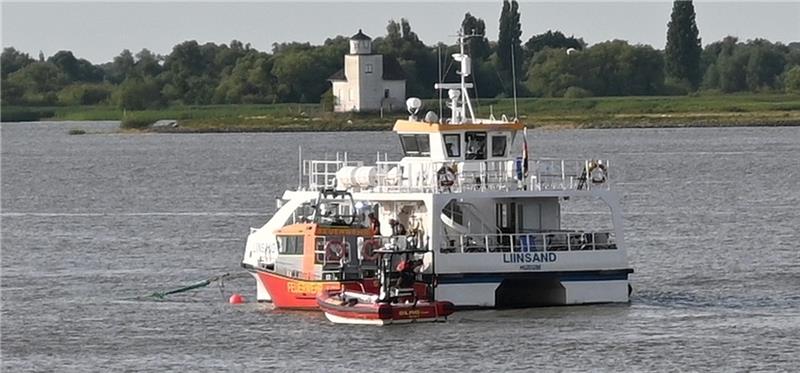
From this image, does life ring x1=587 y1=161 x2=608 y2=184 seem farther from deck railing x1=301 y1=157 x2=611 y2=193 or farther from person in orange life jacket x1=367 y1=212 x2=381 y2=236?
person in orange life jacket x1=367 y1=212 x2=381 y2=236

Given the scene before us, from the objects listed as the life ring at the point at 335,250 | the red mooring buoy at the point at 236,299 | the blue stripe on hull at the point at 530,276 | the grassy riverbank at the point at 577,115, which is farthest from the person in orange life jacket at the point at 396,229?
the grassy riverbank at the point at 577,115

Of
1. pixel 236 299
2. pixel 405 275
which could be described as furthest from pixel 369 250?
pixel 236 299

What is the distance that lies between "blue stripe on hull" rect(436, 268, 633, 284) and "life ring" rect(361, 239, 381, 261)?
1460 mm

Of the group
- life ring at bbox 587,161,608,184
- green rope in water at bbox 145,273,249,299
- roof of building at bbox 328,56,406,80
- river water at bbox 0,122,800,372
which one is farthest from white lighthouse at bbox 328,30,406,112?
life ring at bbox 587,161,608,184

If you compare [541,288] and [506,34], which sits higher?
[506,34]

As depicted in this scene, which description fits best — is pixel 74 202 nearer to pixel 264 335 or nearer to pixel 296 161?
pixel 296 161

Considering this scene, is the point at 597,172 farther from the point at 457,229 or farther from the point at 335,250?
the point at 335,250

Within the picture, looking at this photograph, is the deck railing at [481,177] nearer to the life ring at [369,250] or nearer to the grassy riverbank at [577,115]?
the life ring at [369,250]

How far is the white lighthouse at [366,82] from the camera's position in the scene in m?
185

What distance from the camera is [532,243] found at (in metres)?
42.9

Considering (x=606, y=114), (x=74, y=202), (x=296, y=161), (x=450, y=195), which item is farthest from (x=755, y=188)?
(x=606, y=114)

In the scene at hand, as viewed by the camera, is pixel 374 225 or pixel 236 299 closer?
pixel 374 225

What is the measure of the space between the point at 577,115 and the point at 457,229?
467 ft

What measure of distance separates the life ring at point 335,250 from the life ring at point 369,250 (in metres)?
0.44
